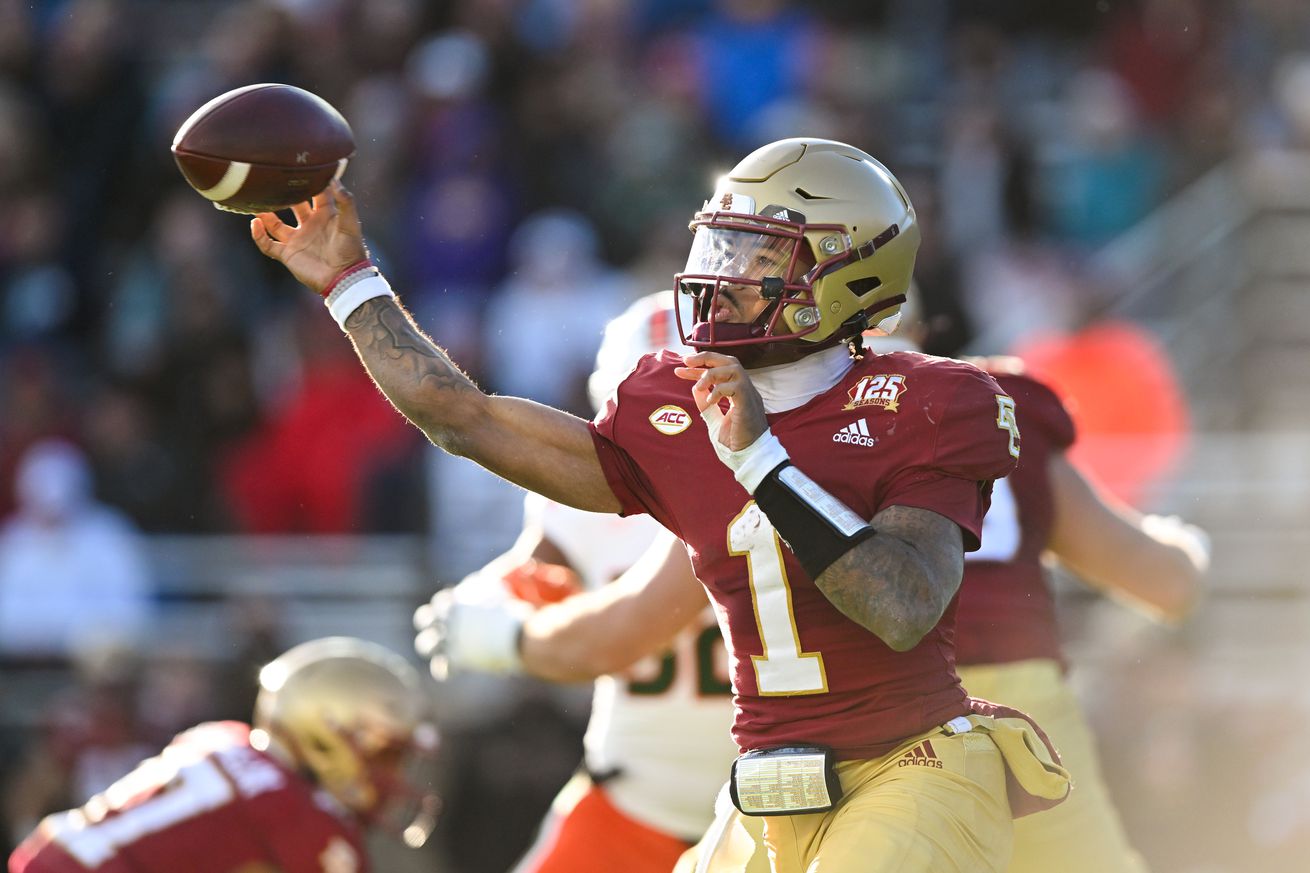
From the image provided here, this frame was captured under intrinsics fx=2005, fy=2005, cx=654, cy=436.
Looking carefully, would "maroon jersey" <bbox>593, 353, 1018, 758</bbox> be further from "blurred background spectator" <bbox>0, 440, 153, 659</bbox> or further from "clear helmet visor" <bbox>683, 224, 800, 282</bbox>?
"blurred background spectator" <bbox>0, 440, 153, 659</bbox>

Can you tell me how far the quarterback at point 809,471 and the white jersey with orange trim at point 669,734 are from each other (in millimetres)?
1176

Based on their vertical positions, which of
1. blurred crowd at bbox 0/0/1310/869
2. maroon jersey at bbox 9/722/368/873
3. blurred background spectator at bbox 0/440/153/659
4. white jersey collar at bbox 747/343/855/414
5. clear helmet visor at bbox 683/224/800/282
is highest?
clear helmet visor at bbox 683/224/800/282

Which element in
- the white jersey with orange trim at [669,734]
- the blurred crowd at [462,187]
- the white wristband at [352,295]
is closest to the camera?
the white wristband at [352,295]

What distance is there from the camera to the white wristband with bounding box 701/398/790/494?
3018 millimetres

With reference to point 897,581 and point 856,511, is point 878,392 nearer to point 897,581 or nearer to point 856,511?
point 856,511

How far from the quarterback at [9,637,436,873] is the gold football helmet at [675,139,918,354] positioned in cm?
166

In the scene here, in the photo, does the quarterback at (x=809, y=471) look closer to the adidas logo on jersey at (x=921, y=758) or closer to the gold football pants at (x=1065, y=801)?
the adidas logo on jersey at (x=921, y=758)

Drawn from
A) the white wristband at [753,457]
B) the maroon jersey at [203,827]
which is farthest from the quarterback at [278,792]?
the white wristband at [753,457]

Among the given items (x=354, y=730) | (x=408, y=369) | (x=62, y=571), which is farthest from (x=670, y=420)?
(x=62, y=571)

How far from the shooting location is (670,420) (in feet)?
10.9

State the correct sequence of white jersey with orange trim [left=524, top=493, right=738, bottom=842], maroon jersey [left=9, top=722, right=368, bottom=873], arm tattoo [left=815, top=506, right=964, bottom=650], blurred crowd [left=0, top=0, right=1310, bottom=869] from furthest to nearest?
blurred crowd [left=0, top=0, right=1310, bottom=869], white jersey with orange trim [left=524, top=493, right=738, bottom=842], maroon jersey [left=9, top=722, right=368, bottom=873], arm tattoo [left=815, top=506, right=964, bottom=650]

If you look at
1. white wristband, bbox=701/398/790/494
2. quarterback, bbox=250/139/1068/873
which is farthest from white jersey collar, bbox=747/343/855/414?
white wristband, bbox=701/398/790/494

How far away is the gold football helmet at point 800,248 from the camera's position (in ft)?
10.8

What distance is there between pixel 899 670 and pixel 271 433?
5.66 m
